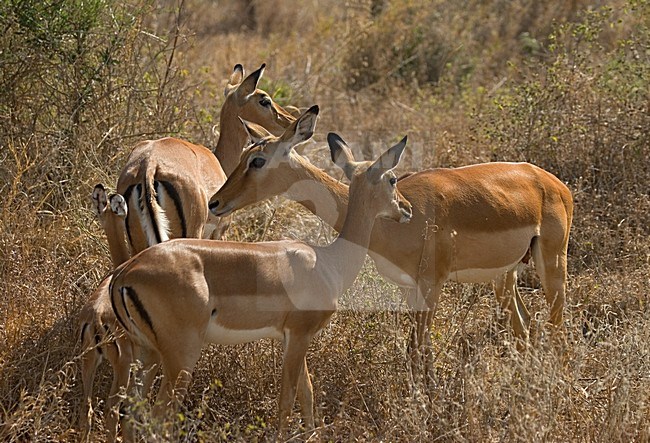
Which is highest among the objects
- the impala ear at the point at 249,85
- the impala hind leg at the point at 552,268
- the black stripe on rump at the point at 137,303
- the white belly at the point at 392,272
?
the impala ear at the point at 249,85

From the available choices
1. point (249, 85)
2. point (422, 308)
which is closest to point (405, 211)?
point (422, 308)

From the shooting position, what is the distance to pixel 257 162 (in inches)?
235

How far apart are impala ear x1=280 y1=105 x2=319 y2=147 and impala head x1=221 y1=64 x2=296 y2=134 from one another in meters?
1.89

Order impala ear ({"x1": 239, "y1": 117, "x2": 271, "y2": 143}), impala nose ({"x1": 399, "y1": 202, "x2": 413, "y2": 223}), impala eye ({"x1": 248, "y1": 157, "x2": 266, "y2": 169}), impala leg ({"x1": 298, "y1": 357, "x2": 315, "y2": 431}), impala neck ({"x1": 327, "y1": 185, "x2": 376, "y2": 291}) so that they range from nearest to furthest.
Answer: impala leg ({"x1": 298, "y1": 357, "x2": 315, "y2": 431}), impala neck ({"x1": 327, "y1": 185, "x2": 376, "y2": 291}), impala nose ({"x1": 399, "y1": 202, "x2": 413, "y2": 223}), impala eye ({"x1": 248, "y1": 157, "x2": 266, "y2": 169}), impala ear ({"x1": 239, "y1": 117, "x2": 271, "y2": 143})

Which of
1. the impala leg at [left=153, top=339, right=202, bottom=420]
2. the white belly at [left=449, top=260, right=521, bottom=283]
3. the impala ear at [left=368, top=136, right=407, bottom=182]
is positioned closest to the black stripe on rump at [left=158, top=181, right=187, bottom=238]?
the impala ear at [left=368, top=136, right=407, bottom=182]

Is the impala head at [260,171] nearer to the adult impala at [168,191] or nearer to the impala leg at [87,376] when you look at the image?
the adult impala at [168,191]

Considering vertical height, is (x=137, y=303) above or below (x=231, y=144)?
above

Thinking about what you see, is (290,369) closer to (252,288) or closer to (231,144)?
(252,288)

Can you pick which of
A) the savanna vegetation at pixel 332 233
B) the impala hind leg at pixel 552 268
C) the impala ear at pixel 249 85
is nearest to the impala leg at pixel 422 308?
the savanna vegetation at pixel 332 233

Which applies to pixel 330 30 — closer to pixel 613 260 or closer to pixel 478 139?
pixel 478 139

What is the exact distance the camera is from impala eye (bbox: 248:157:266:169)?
596 centimetres

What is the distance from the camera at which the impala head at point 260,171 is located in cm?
590

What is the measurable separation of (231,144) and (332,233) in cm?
100

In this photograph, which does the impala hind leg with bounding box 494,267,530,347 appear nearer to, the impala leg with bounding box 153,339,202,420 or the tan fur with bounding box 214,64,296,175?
the tan fur with bounding box 214,64,296,175
